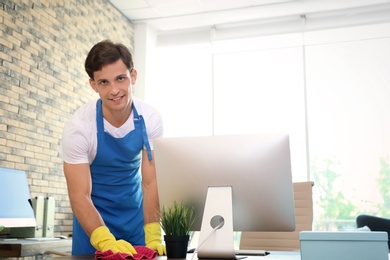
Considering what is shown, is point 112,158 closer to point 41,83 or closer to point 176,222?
Answer: point 176,222

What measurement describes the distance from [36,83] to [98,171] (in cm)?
216

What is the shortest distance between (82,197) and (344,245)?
1046mm

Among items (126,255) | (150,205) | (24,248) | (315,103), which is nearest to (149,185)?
(150,205)

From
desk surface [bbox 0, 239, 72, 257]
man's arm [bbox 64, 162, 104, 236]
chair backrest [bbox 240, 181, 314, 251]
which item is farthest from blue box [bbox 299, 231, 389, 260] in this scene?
desk surface [bbox 0, 239, 72, 257]

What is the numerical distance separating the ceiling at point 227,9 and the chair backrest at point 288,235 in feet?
9.60

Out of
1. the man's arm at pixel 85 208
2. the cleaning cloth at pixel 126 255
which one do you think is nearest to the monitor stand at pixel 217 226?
the cleaning cloth at pixel 126 255

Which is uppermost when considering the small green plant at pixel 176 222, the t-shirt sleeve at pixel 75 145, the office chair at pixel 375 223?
the t-shirt sleeve at pixel 75 145

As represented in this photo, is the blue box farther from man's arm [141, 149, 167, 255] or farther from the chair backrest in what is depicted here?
the chair backrest

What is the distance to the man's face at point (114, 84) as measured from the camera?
1887 millimetres

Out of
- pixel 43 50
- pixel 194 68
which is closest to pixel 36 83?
pixel 43 50

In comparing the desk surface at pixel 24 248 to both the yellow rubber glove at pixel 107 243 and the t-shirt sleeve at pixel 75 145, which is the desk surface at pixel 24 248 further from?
the yellow rubber glove at pixel 107 243

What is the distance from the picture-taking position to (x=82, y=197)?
74.0 inches

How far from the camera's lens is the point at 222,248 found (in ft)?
5.18

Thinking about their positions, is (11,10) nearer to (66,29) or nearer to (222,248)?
(66,29)
